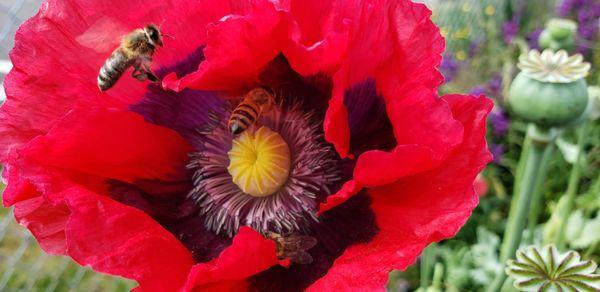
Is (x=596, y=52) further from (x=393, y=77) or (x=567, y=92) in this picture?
(x=393, y=77)

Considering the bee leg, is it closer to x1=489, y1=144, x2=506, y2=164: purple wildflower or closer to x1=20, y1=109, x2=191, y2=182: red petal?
x1=20, y1=109, x2=191, y2=182: red petal

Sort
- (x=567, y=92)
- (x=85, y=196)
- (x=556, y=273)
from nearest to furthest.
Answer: (x=85, y=196) → (x=556, y=273) → (x=567, y=92)

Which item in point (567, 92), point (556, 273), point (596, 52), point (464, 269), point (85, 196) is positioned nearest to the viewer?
point (85, 196)

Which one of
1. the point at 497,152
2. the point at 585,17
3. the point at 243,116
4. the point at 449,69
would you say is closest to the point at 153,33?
the point at 243,116

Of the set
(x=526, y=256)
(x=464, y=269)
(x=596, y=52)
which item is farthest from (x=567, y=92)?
(x=596, y=52)

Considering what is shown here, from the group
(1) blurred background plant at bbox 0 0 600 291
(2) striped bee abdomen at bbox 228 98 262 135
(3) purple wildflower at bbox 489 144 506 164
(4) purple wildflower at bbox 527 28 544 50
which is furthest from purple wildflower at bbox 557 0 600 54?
(2) striped bee abdomen at bbox 228 98 262 135

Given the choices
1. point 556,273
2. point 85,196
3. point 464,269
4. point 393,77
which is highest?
point 393,77
